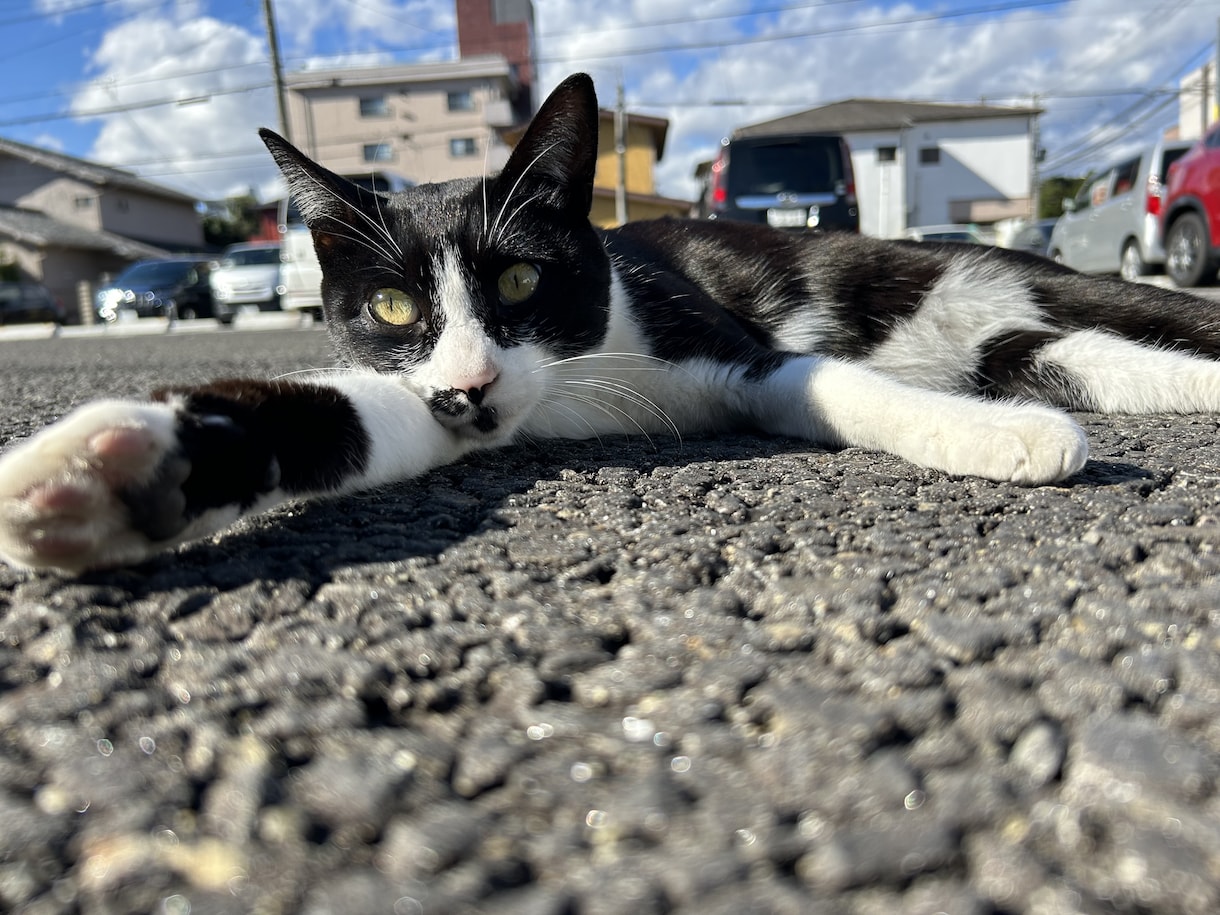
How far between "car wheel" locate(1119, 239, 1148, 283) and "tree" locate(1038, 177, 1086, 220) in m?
28.1

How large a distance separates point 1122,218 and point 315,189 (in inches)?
386

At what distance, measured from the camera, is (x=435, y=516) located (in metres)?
1.23

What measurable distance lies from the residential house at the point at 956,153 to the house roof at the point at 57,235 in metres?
→ 21.0

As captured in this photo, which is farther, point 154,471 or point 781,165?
point 781,165

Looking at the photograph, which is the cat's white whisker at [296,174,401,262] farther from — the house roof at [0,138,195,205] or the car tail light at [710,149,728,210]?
the house roof at [0,138,195,205]

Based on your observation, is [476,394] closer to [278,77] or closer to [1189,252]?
[1189,252]

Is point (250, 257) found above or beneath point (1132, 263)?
above

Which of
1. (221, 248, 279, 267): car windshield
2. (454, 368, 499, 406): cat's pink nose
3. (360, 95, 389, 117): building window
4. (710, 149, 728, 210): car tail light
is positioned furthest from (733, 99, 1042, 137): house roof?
(454, 368, 499, 406): cat's pink nose

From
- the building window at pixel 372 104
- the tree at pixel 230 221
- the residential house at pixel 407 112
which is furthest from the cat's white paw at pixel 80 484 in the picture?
the tree at pixel 230 221

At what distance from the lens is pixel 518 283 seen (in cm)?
176

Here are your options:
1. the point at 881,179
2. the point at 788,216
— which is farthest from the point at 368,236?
the point at 881,179

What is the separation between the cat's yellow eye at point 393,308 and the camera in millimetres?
1703

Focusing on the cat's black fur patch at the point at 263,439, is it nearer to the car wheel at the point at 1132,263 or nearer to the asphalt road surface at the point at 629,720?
the asphalt road surface at the point at 629,720

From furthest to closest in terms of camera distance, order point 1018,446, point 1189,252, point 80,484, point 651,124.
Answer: point 651,124
point 1189,252
point 1018,446
point 80,484
